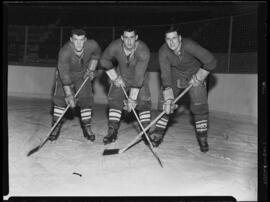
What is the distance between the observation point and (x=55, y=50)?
88.8 inches

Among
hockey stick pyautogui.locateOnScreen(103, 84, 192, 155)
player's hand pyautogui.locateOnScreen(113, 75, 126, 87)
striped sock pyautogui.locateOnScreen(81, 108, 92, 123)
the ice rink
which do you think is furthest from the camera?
striped sock pyautogui.locateOnScreen(81, 108, 92, 123)

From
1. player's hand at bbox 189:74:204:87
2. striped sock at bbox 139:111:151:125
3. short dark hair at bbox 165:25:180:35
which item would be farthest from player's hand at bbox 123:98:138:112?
short dark hair at bbox 165:25:180:35

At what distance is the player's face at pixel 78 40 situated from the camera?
2.18 metres

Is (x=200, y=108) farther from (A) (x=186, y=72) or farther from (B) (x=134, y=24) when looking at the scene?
(B) (x=134, y=24)

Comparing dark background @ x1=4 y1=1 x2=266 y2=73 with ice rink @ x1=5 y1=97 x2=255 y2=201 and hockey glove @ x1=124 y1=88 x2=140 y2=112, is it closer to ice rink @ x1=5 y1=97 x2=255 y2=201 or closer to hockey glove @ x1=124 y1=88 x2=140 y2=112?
hockey glove @ x1=124 y1=88 x2=140 y2=112

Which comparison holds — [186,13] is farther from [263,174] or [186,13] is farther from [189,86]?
[263,174]

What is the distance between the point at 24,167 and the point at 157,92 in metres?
1.08

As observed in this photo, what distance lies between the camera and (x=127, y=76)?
7.59ft

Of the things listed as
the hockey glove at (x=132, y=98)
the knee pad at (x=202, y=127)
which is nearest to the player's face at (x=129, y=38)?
the hockey glove at (x=132, y=98)

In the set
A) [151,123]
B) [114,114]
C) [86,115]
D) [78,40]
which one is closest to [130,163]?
[151,123]

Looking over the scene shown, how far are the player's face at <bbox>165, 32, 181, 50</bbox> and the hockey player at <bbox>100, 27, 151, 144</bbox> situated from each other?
6.7 inches

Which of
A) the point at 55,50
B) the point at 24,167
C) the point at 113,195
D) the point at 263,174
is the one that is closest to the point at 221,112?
the point at 263,174

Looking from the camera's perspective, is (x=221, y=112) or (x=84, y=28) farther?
(x=221, y=112)

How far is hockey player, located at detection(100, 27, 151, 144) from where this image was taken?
2.21 metres
